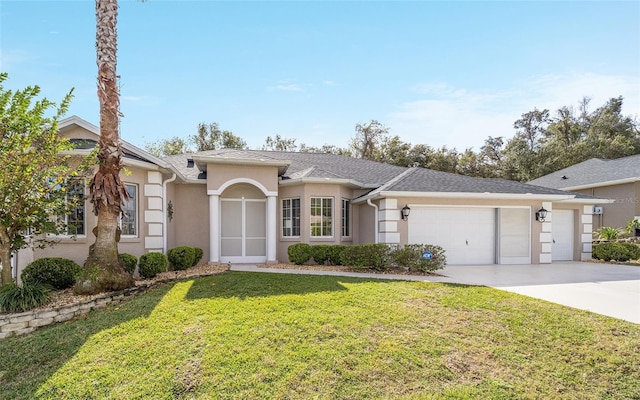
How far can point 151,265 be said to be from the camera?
9.20 m

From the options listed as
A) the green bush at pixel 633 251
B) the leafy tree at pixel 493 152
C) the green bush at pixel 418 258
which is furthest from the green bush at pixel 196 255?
the leafy tree at pixel 493 152

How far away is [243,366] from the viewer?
435 cm

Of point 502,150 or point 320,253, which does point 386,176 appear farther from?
point 502,150

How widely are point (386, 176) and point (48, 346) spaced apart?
13004 millimetres

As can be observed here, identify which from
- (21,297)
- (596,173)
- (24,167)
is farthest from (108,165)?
(596,173)

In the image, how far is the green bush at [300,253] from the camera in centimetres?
1205

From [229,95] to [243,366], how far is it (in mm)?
16398

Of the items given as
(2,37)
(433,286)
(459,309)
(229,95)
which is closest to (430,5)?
(433,286)

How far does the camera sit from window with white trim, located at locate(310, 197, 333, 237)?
12.9m

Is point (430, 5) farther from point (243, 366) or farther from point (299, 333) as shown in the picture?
point (243, 366)

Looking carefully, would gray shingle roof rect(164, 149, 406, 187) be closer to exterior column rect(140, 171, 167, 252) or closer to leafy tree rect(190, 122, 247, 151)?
exterior column rect(140, 171, 167, 252)

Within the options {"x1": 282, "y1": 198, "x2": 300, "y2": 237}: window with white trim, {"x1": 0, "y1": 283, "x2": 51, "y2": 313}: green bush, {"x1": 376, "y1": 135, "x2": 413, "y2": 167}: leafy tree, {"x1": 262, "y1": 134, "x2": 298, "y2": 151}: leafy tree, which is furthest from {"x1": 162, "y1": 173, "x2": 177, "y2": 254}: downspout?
{"x1": 262, "y1": 134, "x2": 298, "y2": 151}: leafy tree

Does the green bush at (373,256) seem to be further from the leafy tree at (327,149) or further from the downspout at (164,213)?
the leafy tree at (327,149)

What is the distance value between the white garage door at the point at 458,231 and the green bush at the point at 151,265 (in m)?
8.29
